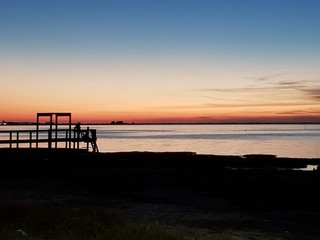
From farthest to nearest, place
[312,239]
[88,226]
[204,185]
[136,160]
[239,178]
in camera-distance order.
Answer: [136,160], [239,178], [204,185], [312,239], [88,226]

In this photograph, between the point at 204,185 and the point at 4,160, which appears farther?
the point at 4,160

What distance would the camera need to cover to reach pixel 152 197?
74.3 ft

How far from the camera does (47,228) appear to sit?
12.8 meters

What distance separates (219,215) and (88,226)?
7078mm

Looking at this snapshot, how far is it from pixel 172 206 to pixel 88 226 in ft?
25.8

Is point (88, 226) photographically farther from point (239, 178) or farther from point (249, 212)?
point (239, 178)

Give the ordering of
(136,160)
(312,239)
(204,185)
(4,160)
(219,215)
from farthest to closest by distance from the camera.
A: 1. (136,160)
2. (4,160)
3. (204,185)
4. (219,215)
5. (312,239)

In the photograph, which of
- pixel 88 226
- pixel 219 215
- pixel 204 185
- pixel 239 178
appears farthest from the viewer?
pixel 239 178

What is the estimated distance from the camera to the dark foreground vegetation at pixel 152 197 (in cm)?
1320

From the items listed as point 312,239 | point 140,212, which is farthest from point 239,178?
Result: point 312,239

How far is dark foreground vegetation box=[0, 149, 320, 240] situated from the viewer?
13.2 meters

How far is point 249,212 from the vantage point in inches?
740

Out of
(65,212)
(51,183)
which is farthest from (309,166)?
(65,212)

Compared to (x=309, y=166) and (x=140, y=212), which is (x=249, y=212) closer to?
(x=140, y=212)
